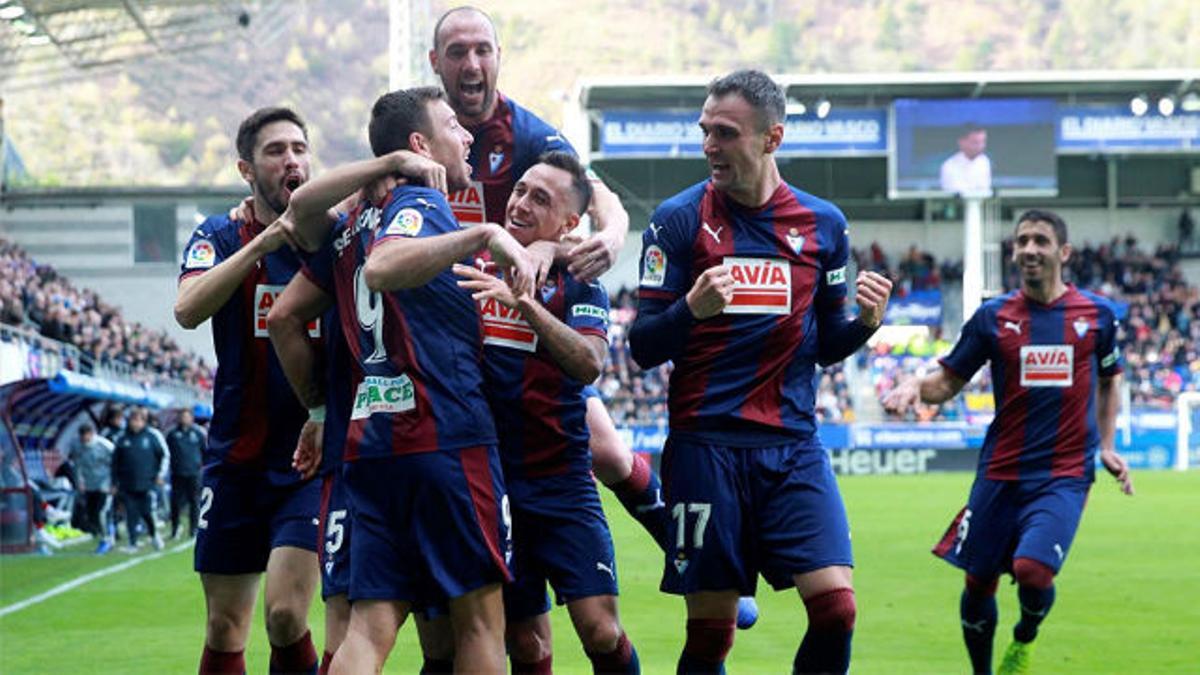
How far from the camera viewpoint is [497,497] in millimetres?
6211

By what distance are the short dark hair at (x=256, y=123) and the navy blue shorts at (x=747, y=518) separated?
6.90 feet

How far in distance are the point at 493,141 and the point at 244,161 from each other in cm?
106

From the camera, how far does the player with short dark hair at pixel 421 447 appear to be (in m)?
6.03

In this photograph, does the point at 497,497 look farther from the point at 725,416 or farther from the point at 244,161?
the point at 244,161

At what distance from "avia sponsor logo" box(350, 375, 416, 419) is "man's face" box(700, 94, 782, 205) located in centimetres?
170

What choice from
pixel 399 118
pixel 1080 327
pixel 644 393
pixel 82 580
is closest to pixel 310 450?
pixel 399 118

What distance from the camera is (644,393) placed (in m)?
48.3

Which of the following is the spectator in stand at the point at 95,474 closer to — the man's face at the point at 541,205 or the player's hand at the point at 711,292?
the man's face at the point at 541,205

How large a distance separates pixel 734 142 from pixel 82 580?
44.4 feet

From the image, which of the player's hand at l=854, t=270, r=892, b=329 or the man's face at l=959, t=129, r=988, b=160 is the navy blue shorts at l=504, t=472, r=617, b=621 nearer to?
the player's hand at l=854, t=270, r=892, b=329

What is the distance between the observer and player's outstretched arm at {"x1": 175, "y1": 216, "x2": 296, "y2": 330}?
6789 mm

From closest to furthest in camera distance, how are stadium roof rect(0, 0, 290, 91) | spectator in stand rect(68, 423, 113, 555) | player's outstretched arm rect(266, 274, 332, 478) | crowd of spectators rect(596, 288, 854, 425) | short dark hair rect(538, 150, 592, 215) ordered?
1. player's outstretched arm rect(266, 274, 332, 478)
2. short dark hair rect(538, 150, 592, 215)
3. spectator in stand rect(68, 423, 113, 555)
4. stadium roof rect(0, 0, 290, 91)
5. crowd of spectators rect(596, 288, 854, 425)

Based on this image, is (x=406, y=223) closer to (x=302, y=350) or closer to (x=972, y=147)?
(x=302, y=350)

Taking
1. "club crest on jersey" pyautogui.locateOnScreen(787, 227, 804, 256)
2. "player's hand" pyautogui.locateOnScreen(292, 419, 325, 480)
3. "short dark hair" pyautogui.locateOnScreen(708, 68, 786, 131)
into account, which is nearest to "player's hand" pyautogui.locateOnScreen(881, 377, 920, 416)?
"club crest on jersey" pyautogui.locateOnScreen(787, 227, 804, 256)
